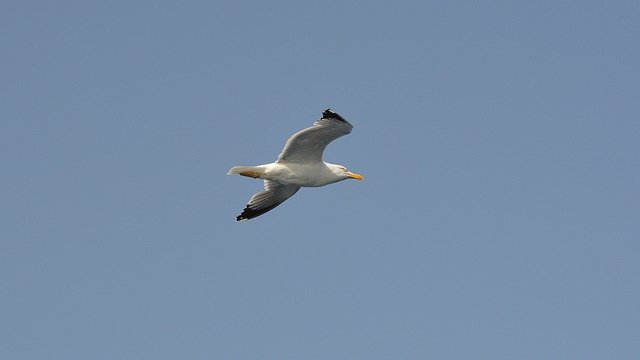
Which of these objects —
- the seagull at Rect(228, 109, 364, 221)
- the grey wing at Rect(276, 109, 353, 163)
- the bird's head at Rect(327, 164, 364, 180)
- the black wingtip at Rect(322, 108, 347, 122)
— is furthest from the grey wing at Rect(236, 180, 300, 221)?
the black wingtip at Rect(322, 108, 347, 122)

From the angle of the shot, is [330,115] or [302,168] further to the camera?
[302,168]

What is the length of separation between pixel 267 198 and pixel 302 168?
→ 3301 mm

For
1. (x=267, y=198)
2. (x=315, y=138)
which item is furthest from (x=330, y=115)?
(x=267, y=198)

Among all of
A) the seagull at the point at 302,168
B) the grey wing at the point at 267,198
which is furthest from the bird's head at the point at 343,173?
the grey wing at the point at 267,198

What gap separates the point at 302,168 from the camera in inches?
1407

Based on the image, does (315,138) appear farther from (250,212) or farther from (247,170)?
(250,212)

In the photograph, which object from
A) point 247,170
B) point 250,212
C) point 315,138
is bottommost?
point 250,212

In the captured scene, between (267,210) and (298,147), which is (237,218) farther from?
(298,147)

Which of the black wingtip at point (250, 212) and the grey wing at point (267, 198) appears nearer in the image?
the grey wing at point (267, 198)

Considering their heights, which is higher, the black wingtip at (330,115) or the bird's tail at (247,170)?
the black wingtip at (330,115)

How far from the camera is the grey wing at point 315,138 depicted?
108 feet

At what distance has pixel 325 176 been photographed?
36.4 m

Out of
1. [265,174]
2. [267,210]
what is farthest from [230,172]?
[267,210]

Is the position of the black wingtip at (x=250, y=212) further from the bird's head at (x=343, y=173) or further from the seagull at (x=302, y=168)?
the bird's head at (x=343, y=173)
